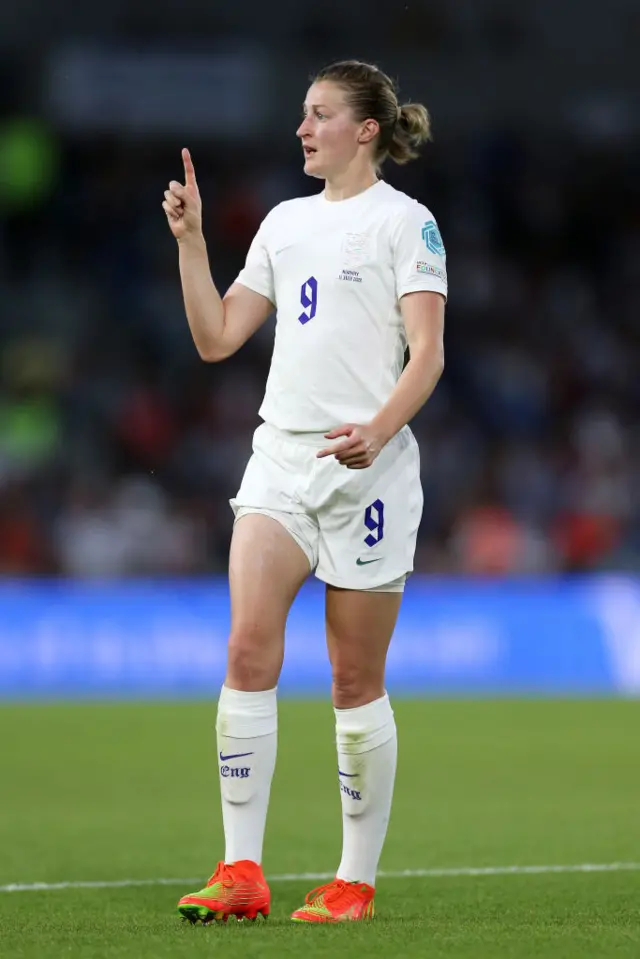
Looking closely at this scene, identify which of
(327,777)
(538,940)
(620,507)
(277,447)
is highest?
(277,447)

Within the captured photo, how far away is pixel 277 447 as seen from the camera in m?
4.81

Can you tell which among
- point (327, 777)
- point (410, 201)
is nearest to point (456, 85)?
point (327, 777)

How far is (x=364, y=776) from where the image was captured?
4.79 metres

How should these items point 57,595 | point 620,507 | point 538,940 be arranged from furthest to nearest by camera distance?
point 620,507 → point 57,595 → point 538,940

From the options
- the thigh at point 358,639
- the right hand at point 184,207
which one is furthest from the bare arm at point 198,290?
the thigh at point 358,639

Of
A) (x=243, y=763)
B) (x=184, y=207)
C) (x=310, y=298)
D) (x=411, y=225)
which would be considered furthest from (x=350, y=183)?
(x=243, y=763)

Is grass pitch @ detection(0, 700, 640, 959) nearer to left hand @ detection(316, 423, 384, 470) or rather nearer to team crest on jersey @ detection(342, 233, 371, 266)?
left hand @ detection(316, 423, 384, 470)

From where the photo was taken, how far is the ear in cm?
488

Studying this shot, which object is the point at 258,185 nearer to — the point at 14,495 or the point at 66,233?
the point at 66,233

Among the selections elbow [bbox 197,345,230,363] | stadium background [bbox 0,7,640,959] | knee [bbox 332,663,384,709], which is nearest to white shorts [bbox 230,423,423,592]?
knee [bbox 332,663,384,709]

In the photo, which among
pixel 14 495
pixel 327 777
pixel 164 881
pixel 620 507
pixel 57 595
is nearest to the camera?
pixel 164 881

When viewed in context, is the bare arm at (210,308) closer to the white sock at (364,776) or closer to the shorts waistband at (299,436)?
the shorts waistband at (299,436)

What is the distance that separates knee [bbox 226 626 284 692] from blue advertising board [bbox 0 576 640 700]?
8800mm

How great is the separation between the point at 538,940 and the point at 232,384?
13.8 meters
